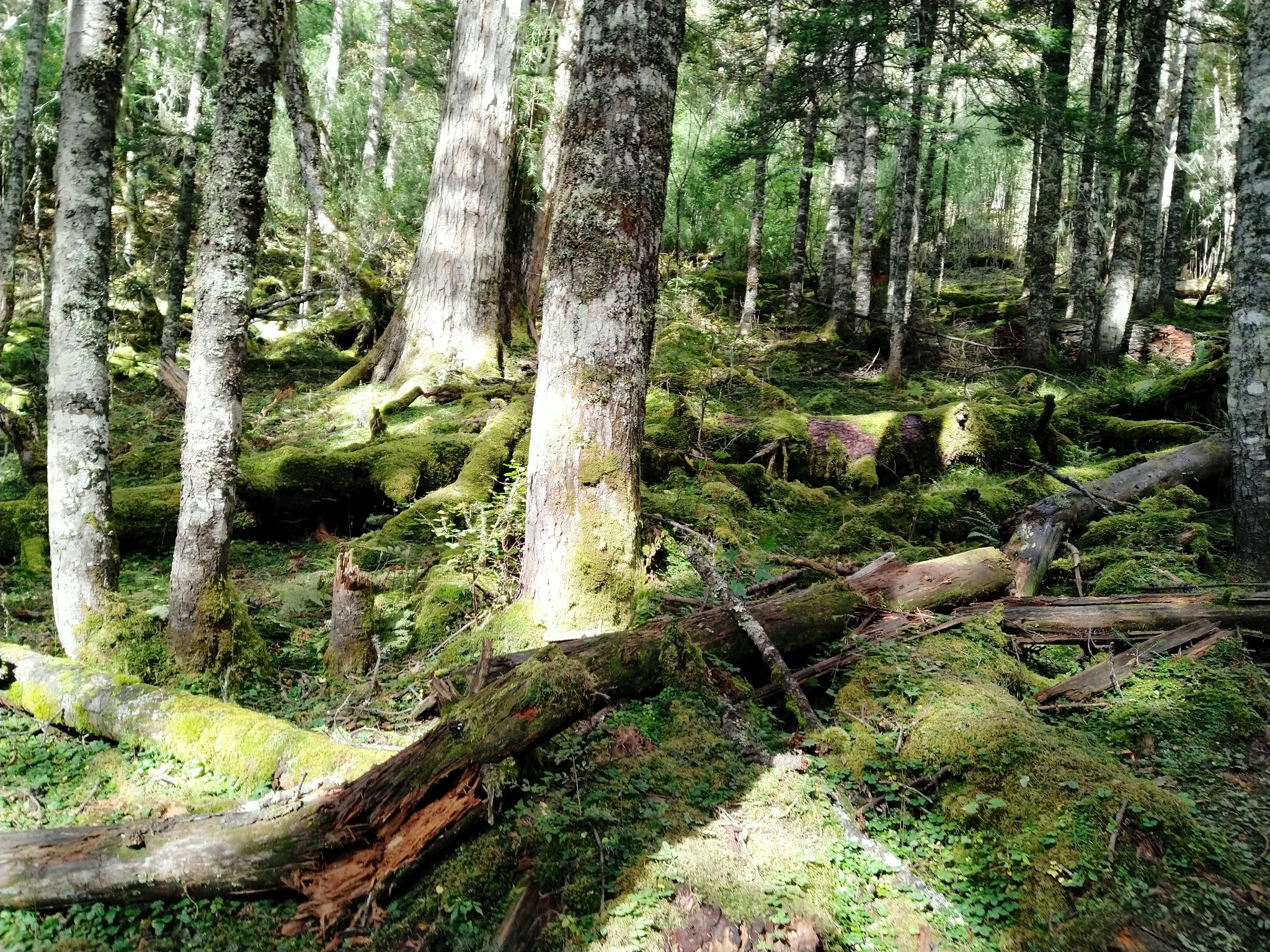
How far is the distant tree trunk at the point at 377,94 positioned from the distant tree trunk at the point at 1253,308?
17.0 m

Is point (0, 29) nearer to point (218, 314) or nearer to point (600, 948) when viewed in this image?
point (218, 314)

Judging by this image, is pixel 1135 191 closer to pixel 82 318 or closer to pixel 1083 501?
pixel 1083 501

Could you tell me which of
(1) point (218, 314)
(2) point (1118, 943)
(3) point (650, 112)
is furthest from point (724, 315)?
(2) point (1118, 943)

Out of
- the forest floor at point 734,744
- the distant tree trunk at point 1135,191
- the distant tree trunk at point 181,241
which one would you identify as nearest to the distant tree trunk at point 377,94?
the distant tree trunk at point 181,241

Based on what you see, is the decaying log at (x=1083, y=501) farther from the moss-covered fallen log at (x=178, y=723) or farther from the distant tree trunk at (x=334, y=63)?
the distant tree trunk at (x=334, y=63)

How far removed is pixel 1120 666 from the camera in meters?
4.65

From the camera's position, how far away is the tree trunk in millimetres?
10297

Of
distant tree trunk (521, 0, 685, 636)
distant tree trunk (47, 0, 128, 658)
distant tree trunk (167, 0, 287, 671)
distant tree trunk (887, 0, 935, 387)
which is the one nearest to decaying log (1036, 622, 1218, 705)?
distant tree trunk (521, 0, 685, 636)

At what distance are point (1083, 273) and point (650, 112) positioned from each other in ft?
52.3

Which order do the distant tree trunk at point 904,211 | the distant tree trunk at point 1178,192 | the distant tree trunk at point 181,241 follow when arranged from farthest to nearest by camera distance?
the distant tree trunk at point 1178,192 → the distant tree trunk at point 904,211 → the distant tree trunk at point 181,241

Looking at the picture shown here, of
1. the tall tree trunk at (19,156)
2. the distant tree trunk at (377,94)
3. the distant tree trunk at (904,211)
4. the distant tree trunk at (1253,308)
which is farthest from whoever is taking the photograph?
the distant tree trunk at (377,94)

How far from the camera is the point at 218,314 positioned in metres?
4.14

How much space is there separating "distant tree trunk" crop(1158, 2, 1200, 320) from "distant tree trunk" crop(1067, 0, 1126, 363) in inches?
111

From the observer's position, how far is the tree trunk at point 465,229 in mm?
10297
